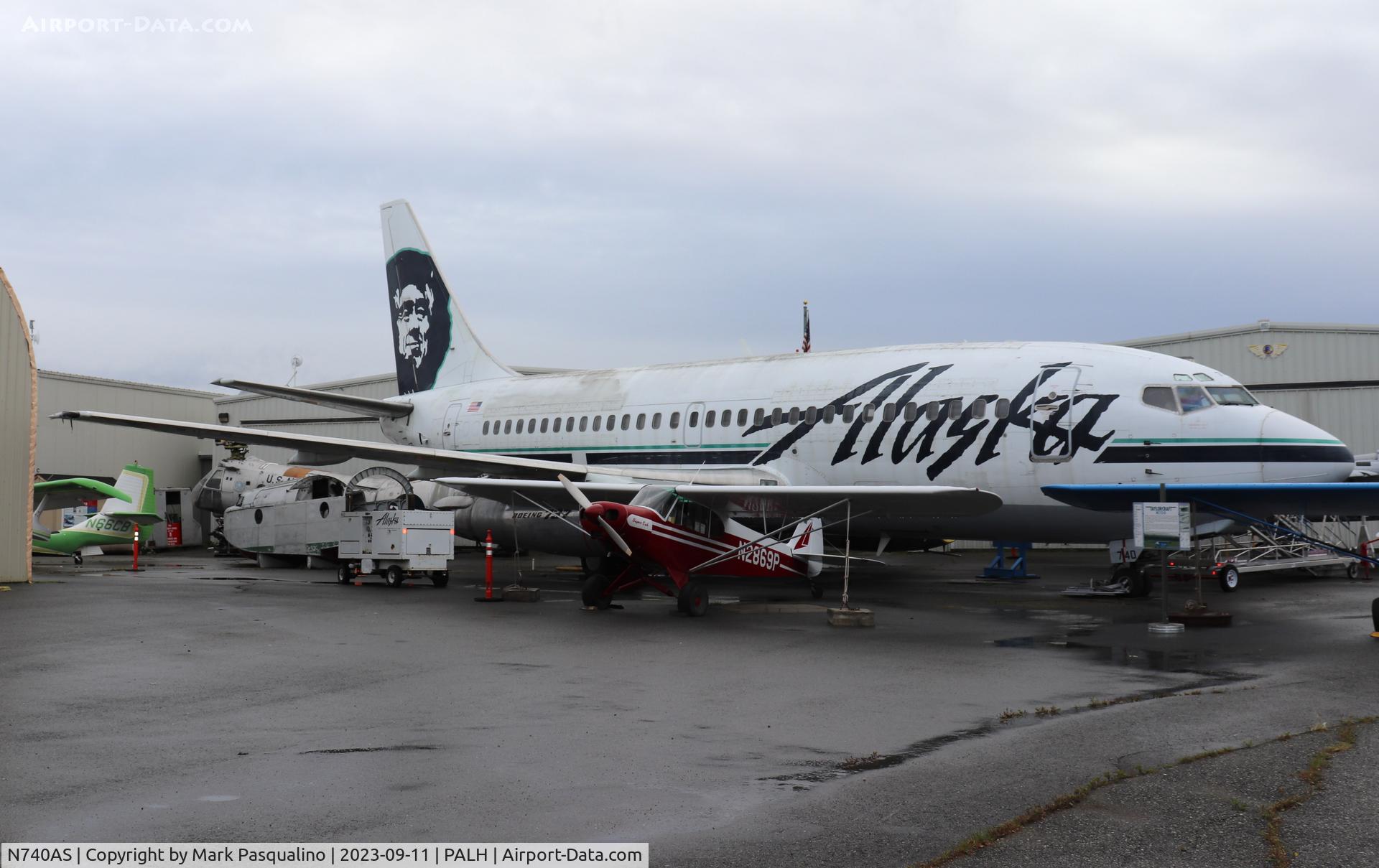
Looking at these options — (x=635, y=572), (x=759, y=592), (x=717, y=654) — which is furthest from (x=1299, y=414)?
(x=717, y=654)

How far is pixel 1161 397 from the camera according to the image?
16.6 meters

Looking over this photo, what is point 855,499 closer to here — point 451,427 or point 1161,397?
point 1161,397

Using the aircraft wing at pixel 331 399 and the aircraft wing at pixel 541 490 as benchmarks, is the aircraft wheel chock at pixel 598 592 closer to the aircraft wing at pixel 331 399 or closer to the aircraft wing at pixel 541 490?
the aircraft wing at pixel 541 490

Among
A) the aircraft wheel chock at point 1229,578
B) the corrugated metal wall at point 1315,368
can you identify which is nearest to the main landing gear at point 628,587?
the aircraft wheel chock at point 1229,578

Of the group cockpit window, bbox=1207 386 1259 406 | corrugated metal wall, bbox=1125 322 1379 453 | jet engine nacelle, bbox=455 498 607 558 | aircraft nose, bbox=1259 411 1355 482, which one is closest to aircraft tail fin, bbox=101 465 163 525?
jet engine nacelle, bbox=455 498 607 558

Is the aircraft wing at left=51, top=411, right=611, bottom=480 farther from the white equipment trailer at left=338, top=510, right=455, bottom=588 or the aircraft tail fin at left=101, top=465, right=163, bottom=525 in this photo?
the aircraft tail fin at left=101, top=465, right=163, bottom=525

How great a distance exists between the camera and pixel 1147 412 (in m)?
16.5

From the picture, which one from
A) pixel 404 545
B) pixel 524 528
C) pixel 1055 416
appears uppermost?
pixel 1055 416

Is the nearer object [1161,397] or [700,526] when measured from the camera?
[700,526]

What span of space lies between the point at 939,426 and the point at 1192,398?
363cm

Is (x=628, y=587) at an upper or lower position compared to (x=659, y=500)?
lower

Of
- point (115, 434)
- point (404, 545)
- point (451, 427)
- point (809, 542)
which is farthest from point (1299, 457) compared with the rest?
point (115, 434)

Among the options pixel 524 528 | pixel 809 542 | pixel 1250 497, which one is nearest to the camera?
pixel 1250 497

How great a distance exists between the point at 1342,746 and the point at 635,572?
10548 mm
